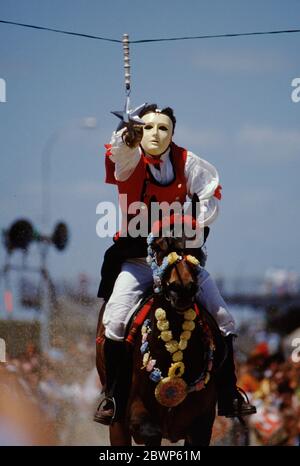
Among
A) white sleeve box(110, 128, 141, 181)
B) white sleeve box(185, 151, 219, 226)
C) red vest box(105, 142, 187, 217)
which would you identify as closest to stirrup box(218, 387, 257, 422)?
white sleeve box(185, 151, 219, 226)

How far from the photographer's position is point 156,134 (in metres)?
15.3

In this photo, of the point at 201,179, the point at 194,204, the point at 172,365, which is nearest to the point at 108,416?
the point at 172,365

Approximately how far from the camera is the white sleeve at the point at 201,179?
49.9 ft

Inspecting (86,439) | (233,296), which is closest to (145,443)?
(86,439)

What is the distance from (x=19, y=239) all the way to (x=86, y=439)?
9.78 ft

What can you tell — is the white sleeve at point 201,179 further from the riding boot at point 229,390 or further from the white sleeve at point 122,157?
the riding boot at point 229,390

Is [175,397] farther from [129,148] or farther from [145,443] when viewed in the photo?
[129,148]

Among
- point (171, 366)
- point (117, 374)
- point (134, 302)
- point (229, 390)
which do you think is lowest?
point (229, 390)

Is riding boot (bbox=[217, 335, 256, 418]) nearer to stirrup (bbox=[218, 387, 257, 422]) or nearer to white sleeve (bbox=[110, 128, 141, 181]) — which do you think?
stirrup (bbox=[218, 387, 257, 422])

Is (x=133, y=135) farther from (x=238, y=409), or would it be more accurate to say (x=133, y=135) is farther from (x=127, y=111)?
(x=238, y=409)

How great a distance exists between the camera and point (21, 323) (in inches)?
808

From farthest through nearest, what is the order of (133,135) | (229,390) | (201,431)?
(229,390) → (201,431) → (133,135)

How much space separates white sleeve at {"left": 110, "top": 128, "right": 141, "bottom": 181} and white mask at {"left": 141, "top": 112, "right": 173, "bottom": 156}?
0.17 metres

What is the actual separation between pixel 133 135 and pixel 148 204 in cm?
85
